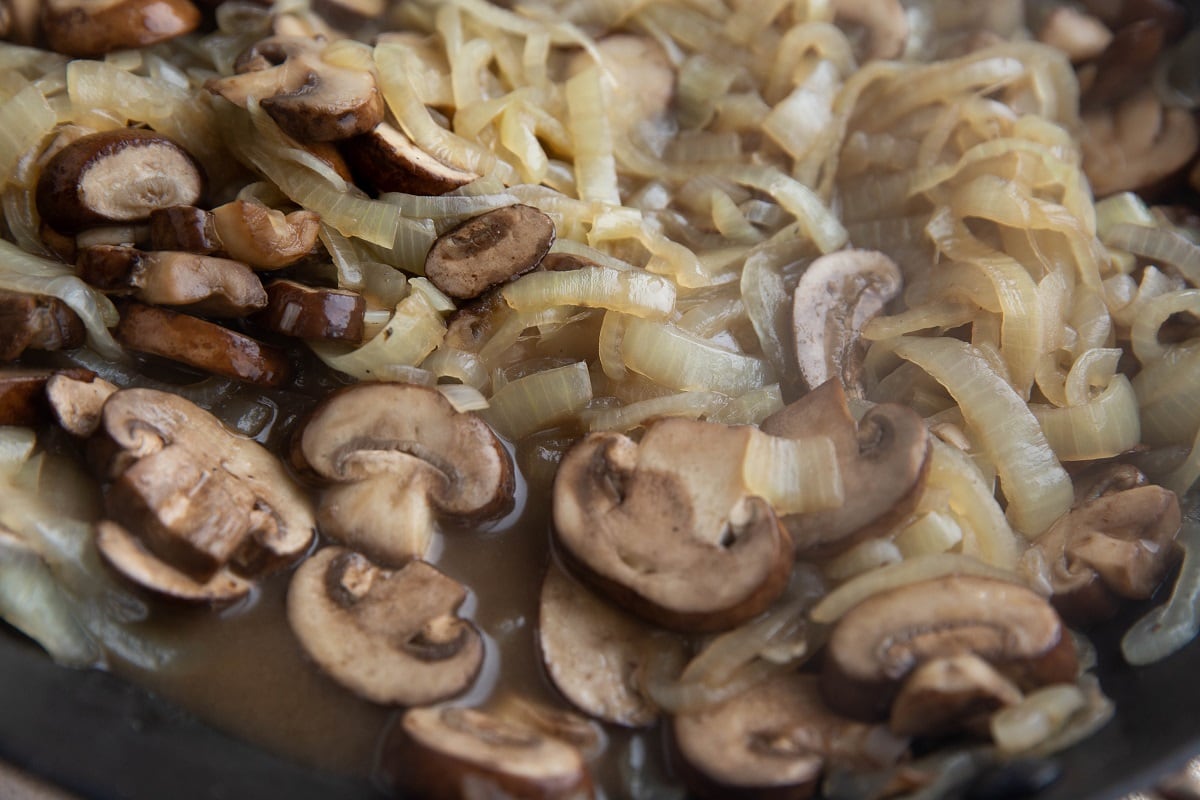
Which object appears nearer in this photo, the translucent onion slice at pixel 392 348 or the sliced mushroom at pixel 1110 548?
the sliced mushroom at pixel 1110 548

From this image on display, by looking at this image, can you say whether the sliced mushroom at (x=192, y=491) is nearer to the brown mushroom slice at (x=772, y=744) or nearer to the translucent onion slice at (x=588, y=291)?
the translucent onion slice at (x=588, y=291)

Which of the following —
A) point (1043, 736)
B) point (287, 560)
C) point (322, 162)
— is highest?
point (322, 162)

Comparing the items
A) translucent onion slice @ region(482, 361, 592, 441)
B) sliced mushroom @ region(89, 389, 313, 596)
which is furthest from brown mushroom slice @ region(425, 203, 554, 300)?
sliced mushroom @ region(89, 389, 313, 596)

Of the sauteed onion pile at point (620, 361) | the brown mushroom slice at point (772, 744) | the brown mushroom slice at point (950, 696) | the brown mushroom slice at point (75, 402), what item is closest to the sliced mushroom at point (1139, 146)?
the sauteed onion pile at point (620, 361)

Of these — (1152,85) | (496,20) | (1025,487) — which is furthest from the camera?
(1152,85)

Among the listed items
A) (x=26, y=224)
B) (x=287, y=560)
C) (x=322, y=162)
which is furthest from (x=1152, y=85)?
(x=26, y=224)

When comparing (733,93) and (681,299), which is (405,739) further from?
(733,93)
